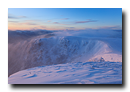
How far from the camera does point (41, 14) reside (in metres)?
6.49

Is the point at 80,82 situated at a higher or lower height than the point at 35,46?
lower

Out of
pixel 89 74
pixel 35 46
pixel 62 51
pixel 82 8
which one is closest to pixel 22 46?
pixel 35 46

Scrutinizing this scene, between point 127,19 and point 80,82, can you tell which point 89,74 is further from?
point 127,19

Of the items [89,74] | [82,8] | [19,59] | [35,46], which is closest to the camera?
[89,74]

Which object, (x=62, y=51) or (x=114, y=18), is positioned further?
(x=62, y=51)

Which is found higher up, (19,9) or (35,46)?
(19,9)

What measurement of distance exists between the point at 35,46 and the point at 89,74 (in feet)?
39.3
